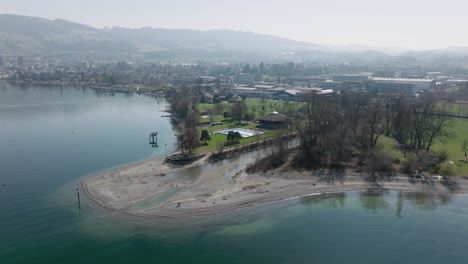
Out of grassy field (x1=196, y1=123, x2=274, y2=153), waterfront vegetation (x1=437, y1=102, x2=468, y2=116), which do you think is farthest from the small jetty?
waterfront vegetation (x1=437, y1=102, x2=468, y2=116)

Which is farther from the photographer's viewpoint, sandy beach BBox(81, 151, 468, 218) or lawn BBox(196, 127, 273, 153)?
lawn BBox(196, 127, 273, 153)

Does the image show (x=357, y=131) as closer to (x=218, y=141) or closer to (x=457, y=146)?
(x=457, y=146)

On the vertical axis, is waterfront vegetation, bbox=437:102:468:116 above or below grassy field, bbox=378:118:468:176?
above

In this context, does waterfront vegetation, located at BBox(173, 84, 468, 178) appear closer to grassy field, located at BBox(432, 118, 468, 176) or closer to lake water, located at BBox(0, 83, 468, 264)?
grassy field, located at BBox(432, 118, 468, 176)

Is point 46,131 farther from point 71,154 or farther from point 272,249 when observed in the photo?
point 272,249

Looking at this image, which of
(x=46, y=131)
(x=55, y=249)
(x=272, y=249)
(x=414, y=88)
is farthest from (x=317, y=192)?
(x=414, y=88)

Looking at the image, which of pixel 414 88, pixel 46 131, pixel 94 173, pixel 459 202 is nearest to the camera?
pixel 459 202

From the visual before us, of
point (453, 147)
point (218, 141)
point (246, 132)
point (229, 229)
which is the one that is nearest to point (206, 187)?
point (229, 229)
